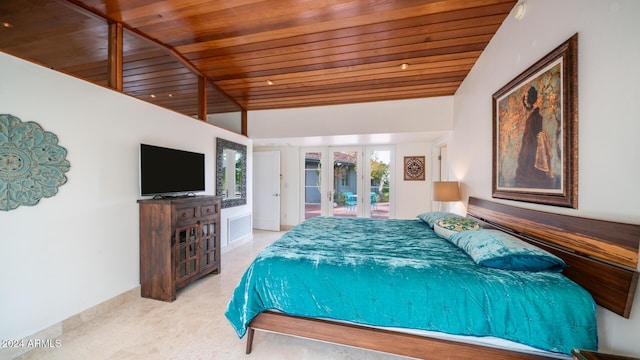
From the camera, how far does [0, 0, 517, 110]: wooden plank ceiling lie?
2.08 meters

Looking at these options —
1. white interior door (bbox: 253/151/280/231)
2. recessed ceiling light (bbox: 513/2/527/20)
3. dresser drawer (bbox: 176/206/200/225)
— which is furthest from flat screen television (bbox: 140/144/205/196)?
recessed ceiling light (bbox: 513/2/527/20)

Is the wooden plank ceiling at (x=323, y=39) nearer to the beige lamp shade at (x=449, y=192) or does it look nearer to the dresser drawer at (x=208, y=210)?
the beige lamp shade at (x=449, y=192)

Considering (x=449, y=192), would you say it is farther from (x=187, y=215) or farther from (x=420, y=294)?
(x=187, y=215)

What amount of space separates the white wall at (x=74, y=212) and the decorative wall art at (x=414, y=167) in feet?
15.0

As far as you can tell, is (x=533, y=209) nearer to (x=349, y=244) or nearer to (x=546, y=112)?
(x=546, y=112)

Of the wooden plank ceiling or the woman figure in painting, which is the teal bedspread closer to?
the woman figure in painting

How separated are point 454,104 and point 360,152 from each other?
2156 mm

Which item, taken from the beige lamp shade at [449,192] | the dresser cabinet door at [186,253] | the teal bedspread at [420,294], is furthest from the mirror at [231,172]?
the beige lamp shade at [449,192]

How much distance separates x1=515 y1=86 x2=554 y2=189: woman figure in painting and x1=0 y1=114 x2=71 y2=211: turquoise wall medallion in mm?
3778

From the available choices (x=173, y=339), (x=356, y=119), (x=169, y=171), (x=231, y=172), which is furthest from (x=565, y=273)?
(x=231, y=172)

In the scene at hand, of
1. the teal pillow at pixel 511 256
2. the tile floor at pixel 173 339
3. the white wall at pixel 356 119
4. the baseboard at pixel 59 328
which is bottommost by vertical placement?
the tile floor at pixel 173 339

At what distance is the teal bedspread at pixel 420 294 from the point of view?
1.21 metres

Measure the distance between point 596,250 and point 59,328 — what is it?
3788 millimetres

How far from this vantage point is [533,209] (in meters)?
1.74
